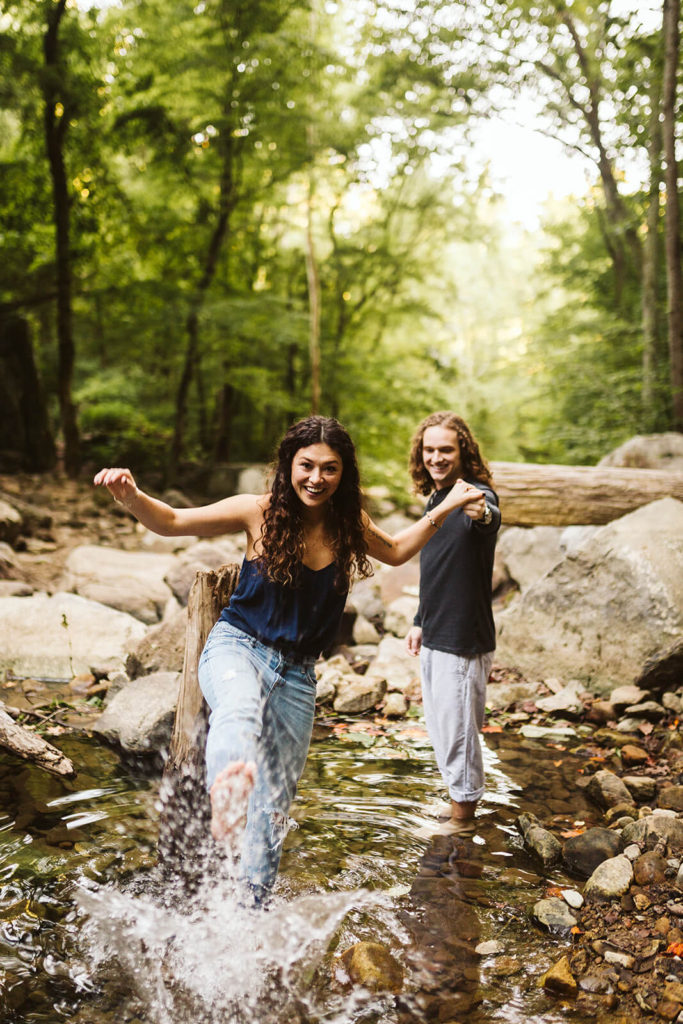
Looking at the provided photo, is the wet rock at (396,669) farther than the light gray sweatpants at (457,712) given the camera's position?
Yes

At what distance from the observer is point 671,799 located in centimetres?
392

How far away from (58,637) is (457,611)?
4.44 m

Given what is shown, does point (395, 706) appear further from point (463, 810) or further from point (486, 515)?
point (486, 515)

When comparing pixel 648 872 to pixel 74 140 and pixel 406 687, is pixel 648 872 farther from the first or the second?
pixel 74 140

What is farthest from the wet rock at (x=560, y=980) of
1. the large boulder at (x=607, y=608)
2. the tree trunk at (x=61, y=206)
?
the tree trunk at (x=61, y=206)

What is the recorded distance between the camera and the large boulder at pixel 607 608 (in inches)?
222

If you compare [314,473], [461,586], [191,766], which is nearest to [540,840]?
[461,586]

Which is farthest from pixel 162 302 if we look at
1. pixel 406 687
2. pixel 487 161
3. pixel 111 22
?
pixel 406 687

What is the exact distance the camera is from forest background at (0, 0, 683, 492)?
40.3 feet

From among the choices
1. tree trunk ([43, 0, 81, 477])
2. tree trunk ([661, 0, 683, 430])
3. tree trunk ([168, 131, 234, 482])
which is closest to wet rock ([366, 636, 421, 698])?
tree trunk ([661, 0, 683, 430])

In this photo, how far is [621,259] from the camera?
13.8 m

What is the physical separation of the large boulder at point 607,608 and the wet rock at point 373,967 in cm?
358

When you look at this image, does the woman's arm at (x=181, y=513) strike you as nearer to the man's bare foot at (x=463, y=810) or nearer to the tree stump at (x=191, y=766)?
the tree stump at (x=191, y=766)

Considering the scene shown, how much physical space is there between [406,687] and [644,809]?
2.60 meters
